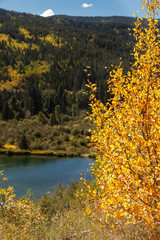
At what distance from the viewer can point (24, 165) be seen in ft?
91.9

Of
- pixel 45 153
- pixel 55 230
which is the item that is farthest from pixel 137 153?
pixel 45 153

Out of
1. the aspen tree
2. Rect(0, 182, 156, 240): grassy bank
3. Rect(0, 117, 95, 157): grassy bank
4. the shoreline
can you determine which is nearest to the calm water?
the shoreline

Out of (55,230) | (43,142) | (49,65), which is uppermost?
(49,65)

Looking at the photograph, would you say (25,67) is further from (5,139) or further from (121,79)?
(121,79)

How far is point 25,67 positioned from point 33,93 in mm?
44102

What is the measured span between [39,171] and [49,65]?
9442cm

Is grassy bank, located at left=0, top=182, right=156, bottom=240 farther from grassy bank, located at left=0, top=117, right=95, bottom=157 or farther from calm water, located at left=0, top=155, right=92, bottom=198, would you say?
grassy bank, located at left=0, top=117, right=95, bottom=157

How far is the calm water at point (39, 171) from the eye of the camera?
20.1m

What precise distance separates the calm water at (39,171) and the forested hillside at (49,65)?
2576 centimetres

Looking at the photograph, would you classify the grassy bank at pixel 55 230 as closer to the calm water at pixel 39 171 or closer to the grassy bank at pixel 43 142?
the calm water at pixel 39 171

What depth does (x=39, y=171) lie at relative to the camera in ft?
84.5

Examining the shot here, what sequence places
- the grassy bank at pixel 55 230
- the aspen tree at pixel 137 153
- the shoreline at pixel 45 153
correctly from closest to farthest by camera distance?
the aspen tree at pixel 137 153 → the grassy bank at pixel 55 230 → the shoreline at pixel 45 153

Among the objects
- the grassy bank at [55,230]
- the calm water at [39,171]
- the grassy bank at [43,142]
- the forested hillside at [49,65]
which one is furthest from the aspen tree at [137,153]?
the forested hillside at [49,65]

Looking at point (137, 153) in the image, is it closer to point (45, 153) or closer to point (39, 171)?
point (39, 171)
